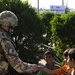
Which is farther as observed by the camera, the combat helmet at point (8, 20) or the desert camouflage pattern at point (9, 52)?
the combat helmet at point (8, 20)

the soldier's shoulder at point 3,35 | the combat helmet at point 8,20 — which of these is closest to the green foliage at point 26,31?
the combat helmet at point 8,20

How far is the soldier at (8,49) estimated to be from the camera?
3.65 meters

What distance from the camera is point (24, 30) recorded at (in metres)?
7.30

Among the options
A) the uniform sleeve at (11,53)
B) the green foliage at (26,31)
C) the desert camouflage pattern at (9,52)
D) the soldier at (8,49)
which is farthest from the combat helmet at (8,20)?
the green foliage at (26,31)

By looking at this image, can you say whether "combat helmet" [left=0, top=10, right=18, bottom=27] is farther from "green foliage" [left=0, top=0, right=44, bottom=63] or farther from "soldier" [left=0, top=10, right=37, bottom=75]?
"green foliage" [left=0, top=0, right=44, bottom=63]

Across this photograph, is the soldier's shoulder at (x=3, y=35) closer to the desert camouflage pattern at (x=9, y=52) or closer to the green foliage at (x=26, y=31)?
the desert camouflage pattern at (x=9, y=52)

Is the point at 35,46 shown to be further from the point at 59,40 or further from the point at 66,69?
the point at 66,69

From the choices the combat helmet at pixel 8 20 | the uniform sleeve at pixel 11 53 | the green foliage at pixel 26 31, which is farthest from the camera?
the green foliage at pixel 26 31

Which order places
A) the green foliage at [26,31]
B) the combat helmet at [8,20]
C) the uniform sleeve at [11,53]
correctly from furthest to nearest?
the green foliage at [26,31] < the combat helmet at [8,20] < the uniform sleeve at [11,53]

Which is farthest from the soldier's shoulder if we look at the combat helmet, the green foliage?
the green foliage

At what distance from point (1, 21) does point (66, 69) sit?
109cm

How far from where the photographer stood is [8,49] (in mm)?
3637

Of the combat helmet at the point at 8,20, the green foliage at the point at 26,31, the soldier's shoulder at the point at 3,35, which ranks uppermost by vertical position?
the combat helmet at the point at 8,20

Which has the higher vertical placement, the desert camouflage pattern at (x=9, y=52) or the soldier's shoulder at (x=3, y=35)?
the soldier's shoulder at (x=3, y=35)
